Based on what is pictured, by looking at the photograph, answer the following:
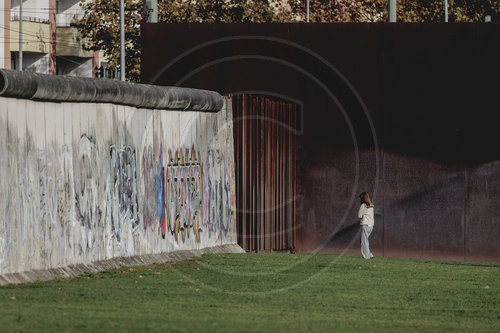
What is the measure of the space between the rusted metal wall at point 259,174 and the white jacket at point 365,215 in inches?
61.7

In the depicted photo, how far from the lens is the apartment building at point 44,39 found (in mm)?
66750

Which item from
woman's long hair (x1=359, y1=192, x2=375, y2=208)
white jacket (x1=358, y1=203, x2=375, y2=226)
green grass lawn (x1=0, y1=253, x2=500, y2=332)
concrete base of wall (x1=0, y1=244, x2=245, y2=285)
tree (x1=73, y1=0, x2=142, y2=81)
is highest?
tree (x1=73, y1=0, x2=142, y2=81)

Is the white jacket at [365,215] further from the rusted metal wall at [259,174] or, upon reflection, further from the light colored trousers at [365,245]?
the rusted metal wall at [259,174]

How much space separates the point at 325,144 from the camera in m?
24.1

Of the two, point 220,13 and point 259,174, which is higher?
point 220,13

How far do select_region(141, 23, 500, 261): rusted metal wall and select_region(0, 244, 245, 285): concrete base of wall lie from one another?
350cm

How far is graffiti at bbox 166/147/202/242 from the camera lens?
19062 millimetres

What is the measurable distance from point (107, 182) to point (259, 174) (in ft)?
18.8

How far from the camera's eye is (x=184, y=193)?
1962 cm

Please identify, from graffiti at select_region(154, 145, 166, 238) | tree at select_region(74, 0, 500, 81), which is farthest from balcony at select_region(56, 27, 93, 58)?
graffiti at select_region(154, 145, 166, 238)

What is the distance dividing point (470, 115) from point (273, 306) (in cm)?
1147

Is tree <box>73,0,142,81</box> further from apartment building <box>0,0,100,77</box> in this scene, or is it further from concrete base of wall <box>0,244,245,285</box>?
concrete base of wall <box>0,244,245,285</box>

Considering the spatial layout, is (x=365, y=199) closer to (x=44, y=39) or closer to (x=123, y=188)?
(x=123, y=188)

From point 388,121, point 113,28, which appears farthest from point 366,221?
point 113,28
